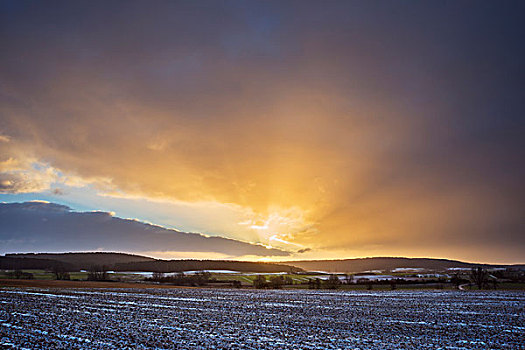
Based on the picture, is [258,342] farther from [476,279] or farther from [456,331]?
[476,279]

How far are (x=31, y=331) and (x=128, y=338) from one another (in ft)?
20.7

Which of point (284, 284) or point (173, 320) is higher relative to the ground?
point (173, 320)

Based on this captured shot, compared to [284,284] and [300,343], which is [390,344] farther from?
[284,284]

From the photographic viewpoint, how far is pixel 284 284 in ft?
423

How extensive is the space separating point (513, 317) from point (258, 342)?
27.8m

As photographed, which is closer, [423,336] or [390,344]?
[390,344]

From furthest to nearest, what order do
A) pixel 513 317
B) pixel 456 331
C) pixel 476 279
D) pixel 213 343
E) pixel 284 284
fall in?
pixel 284 284 → pixel 476 279 → pixel 513 317 → pixel 456 331 → pixel 213 343

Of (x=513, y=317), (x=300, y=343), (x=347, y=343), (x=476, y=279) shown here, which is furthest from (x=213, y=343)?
(x=476, y=279)

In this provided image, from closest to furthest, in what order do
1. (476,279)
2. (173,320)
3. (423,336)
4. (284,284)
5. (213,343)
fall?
(213,343)
(423,336)
(173,320)
(476,279)
(284,284)

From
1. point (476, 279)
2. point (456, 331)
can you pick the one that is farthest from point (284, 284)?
point (456, 331)

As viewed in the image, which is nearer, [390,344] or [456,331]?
[390,344]

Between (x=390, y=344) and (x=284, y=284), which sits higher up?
(x=390, y=344)

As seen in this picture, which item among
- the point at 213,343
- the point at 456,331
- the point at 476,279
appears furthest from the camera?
the point at 476,279

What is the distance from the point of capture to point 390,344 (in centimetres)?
2091
